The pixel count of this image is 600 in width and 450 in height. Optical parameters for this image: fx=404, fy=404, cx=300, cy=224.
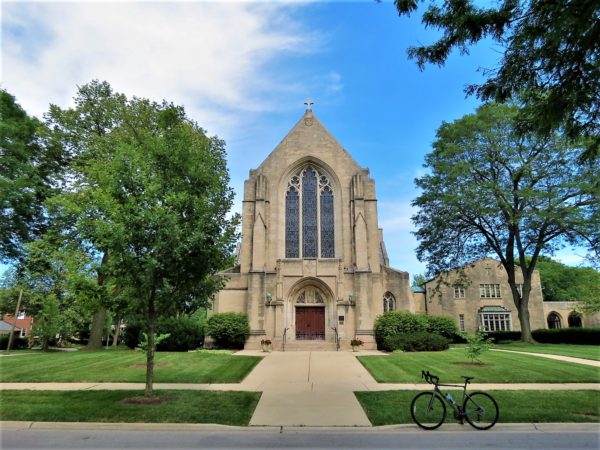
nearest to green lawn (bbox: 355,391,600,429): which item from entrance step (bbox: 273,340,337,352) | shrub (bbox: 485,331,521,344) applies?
entrance step (bbox: 273,340,337,352)

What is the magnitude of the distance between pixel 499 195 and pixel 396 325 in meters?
11.0

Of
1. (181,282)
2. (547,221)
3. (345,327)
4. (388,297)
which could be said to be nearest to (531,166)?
(547,221)

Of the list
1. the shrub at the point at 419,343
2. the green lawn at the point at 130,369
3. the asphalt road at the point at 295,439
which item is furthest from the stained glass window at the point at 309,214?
the asphalt road at the point at 295,439

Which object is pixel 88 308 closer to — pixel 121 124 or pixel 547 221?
pixel 121 124

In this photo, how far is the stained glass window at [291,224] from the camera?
27.4 meters

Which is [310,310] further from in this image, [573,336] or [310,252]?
[573,336]

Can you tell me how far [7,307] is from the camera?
164ft

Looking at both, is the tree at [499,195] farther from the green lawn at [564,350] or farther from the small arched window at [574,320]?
the small arched window at [574,320]

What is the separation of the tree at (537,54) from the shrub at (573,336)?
27791mm

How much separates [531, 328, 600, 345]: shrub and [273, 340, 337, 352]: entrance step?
63.0 feet

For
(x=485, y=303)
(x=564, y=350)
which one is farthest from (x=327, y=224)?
(x=485, y=303)

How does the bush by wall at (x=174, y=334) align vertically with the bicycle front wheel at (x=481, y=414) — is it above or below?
above

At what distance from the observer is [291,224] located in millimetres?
27906

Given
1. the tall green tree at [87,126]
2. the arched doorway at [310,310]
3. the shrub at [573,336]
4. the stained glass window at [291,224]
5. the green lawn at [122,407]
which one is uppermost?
the tall green tree at [87,126]
